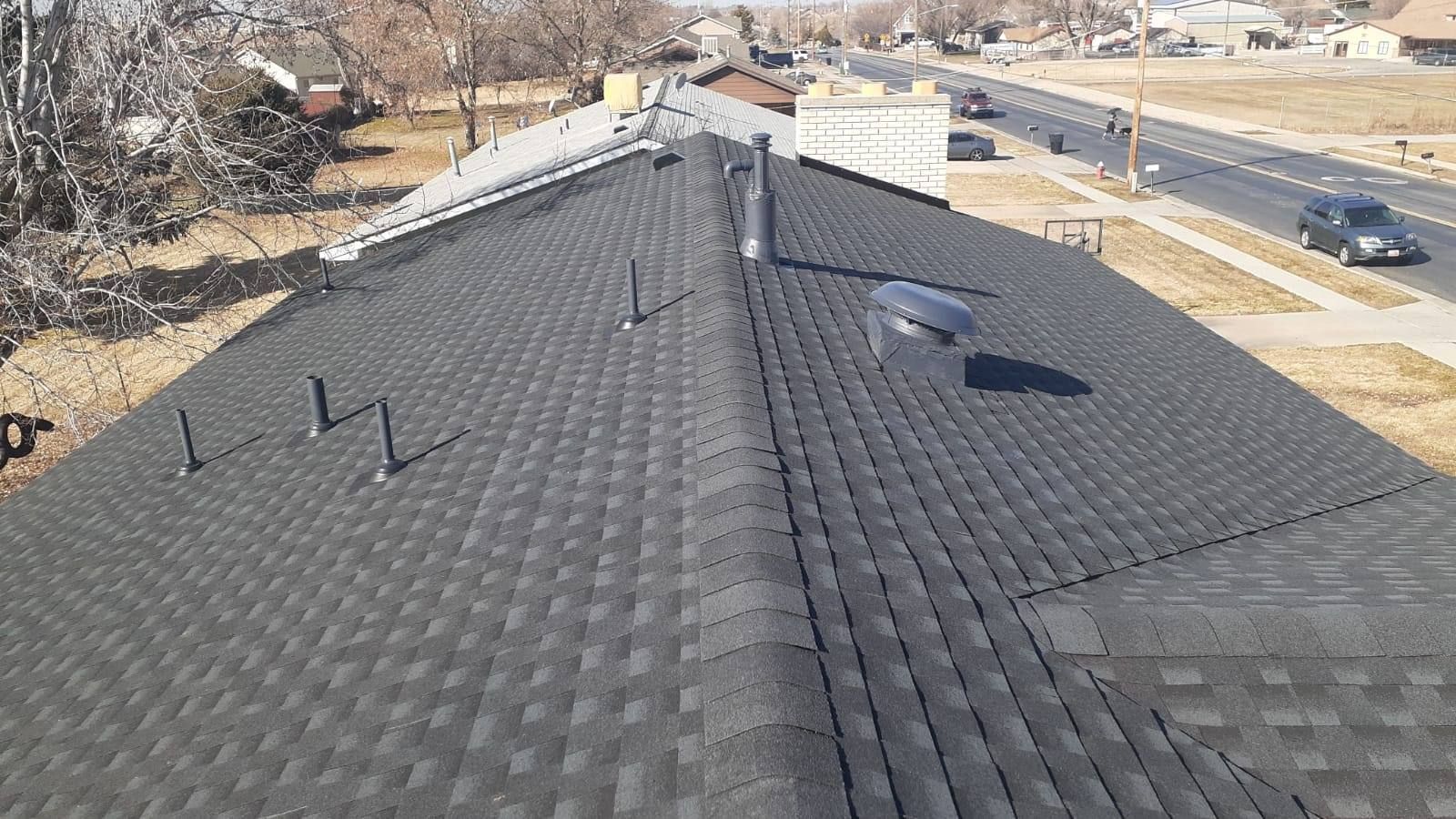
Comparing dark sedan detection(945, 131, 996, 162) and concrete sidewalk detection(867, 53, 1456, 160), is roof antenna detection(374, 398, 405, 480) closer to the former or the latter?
dark sedan detection(945, 131, 996, 162)

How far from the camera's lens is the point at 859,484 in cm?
567

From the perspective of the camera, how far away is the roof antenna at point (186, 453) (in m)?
8.52

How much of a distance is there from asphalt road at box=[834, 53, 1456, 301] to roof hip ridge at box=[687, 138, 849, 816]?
27.2 m

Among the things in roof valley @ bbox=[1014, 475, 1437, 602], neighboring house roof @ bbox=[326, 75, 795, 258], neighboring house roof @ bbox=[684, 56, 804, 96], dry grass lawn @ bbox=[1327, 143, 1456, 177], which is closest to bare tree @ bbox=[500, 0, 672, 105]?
neighboring house roof @ bbox=[684, 56, 804, 96]

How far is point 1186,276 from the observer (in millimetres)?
28766

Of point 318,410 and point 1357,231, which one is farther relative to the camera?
point 1357,231

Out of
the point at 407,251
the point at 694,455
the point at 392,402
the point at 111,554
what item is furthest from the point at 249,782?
the point at 407,251

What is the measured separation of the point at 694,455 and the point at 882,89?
16.1m

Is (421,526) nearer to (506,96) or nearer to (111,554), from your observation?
(111,554)

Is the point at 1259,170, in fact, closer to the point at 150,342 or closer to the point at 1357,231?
the point at 1357,231

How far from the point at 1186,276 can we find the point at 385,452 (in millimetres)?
26700

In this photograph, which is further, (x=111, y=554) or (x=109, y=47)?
(x=109, y=47)

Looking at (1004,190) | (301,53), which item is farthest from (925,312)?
(1004,190)

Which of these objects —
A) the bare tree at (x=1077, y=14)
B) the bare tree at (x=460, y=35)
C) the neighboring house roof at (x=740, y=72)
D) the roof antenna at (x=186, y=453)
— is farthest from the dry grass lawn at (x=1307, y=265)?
the bare tree at (x=1077, y=14)
